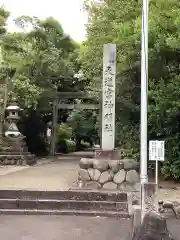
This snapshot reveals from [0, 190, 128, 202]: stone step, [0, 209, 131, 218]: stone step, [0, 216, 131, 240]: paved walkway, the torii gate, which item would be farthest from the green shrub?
[0, 216, 131, 240]: paved walkway

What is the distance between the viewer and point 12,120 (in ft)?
72.2

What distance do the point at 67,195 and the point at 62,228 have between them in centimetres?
227

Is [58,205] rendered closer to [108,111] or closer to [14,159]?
[108,111]

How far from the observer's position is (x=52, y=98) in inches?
1083

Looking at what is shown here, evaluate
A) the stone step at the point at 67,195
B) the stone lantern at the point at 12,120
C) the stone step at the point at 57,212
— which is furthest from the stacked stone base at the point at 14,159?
the stone step at the point at 57,212

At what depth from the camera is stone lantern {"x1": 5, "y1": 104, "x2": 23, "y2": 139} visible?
71.5ft

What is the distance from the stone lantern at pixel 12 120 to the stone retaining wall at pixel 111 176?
10514mm

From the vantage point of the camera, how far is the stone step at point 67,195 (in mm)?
10258

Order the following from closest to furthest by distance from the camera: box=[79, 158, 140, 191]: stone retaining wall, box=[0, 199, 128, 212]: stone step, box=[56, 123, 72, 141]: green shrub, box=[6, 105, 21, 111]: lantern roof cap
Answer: box=[0, 199, 128, 212]: stone step < box=[79, 158, 140, 191]: stone retaining wall < box=[6, 105, 21, 111]: lantern roof cap < box=[56, 123, 72, 141]: green shrub

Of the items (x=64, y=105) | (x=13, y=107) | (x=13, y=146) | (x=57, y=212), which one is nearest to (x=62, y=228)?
(x=57, y=212)

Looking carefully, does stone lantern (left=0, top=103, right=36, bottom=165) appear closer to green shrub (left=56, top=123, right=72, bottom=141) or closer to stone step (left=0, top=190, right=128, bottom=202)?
stone step (left=0, top=190, right=128, bottom=202)

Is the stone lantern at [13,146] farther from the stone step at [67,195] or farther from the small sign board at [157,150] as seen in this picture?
the small sign board at [157,150]

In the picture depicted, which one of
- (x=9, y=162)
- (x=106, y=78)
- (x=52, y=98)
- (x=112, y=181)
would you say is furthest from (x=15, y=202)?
(x=52, y=98)

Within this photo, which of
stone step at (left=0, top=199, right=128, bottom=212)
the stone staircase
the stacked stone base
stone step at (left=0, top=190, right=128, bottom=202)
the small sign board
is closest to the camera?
the small sign board
